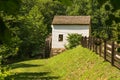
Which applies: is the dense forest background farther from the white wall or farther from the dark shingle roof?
the white wall

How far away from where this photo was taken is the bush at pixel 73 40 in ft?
161

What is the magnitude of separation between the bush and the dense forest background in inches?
137

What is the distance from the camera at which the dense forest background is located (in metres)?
2.14

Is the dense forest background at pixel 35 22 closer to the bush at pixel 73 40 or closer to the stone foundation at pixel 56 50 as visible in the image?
the bush at pixel 73 40

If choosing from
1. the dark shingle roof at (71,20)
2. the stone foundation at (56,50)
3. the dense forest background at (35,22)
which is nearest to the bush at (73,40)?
the stone foundation at (56,50)

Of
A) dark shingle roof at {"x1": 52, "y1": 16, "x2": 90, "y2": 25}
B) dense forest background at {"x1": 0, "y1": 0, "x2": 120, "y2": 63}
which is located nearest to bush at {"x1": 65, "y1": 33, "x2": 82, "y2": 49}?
dark shingle roof at {"x1": 52, "y1": 16, "x2": 90, "y2": 25}

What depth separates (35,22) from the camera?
231 feet

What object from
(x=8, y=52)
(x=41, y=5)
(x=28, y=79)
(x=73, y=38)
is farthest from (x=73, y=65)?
(x=41, y=5)

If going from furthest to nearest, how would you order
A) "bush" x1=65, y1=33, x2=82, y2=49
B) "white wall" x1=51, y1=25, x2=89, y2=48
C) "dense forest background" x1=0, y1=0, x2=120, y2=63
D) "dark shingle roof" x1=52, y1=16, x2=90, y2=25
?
1. "dark shingle roof" x1=52, y1=16, x2=90, y2=25
2. "white wall" x1=51, y1=25, x2=89, y2=48
3. "bush" x1=65, y1=33, x2=82, y2=49
4. "dense forest background" x1=0, y1=0, x2=120, y2=63

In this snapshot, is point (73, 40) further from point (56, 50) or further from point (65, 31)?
point (56, 50)

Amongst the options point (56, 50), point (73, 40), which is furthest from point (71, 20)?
point (73, 40)

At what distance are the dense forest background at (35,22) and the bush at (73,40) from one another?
347 centimetres

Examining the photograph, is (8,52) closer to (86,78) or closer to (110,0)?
(86,78)

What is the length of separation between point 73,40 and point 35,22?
73.6ft
